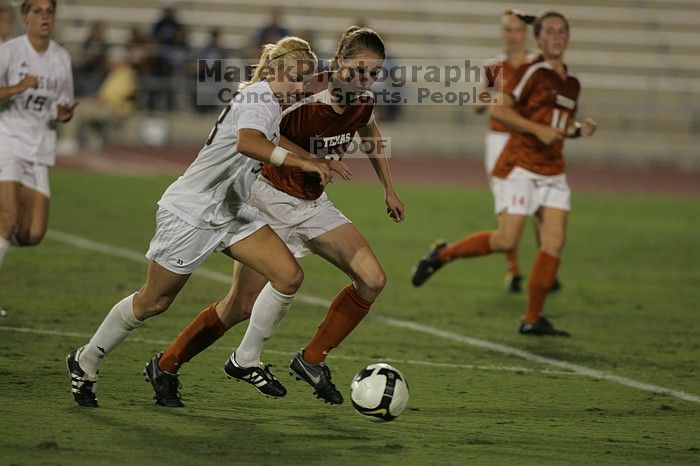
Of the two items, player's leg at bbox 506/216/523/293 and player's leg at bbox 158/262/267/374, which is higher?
player's leg at bbox 158/262/267/374

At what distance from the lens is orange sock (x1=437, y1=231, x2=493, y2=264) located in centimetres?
973

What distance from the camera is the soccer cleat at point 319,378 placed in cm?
611

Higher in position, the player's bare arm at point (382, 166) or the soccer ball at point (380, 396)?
the player's bare arm at point (382, 166)

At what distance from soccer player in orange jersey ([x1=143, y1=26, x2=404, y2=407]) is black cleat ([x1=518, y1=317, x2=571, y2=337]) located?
2.71m

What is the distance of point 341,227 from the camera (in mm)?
6285

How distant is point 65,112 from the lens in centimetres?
840

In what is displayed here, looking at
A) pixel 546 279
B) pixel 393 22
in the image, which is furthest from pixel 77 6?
pixel 546 279

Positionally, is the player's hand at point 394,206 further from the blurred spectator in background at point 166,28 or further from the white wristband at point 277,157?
the blurred spectator in background at point 166,28

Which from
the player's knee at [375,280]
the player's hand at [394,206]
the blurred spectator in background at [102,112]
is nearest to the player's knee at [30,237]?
the player's hand at [394,206]

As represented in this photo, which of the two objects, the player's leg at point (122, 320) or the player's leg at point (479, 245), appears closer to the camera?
the player's leg at point (122, 320)

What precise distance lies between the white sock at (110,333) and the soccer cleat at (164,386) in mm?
305

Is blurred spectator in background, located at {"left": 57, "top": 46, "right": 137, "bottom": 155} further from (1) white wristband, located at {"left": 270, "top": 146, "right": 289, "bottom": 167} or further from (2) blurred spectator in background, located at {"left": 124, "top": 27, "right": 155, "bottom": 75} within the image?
(1) white wristband, located at {"left": 270, "top": 146, "right": 289, "bottom": 167}
